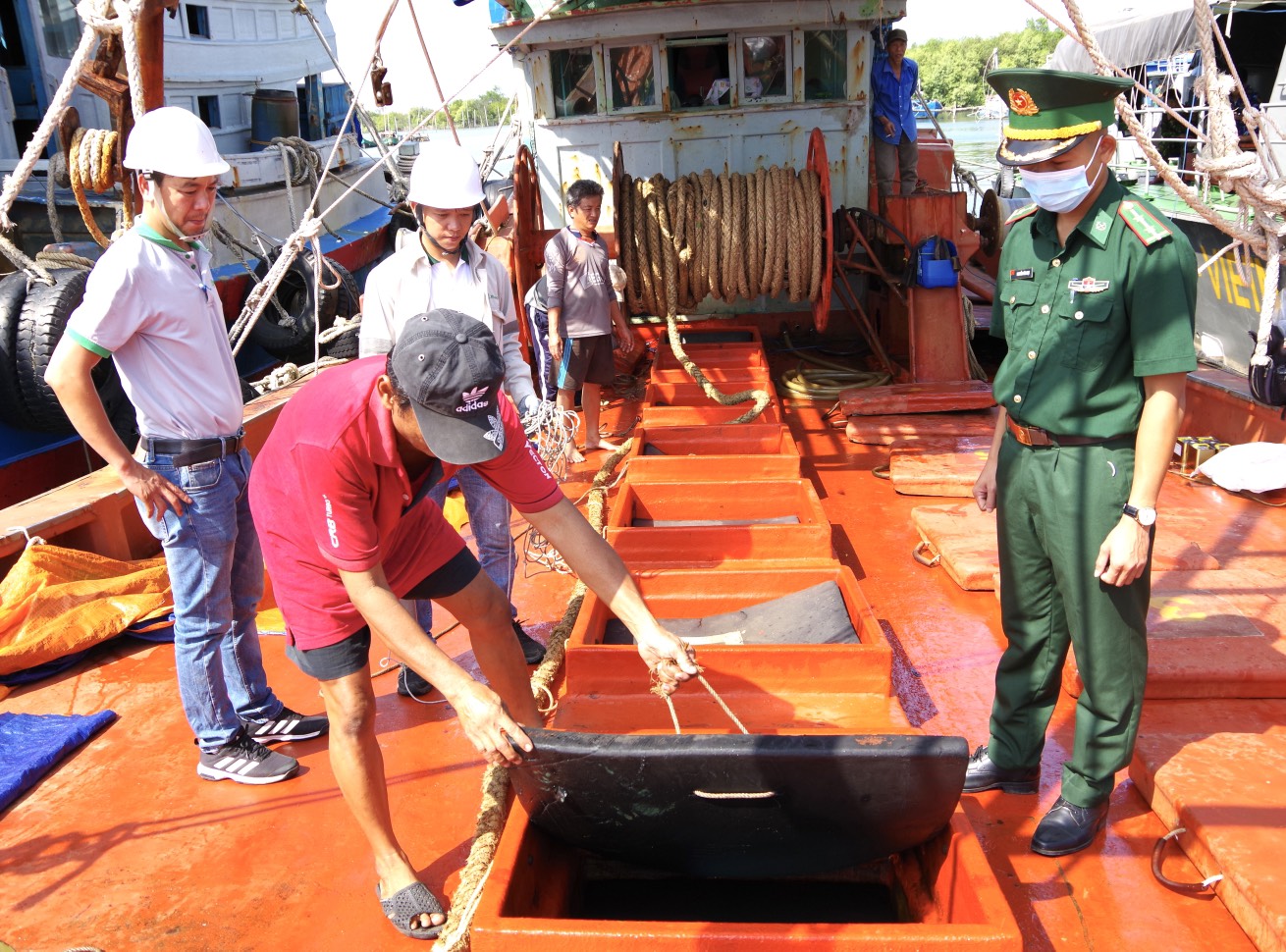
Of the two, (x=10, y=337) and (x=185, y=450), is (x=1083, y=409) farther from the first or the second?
(x=10, y=337)

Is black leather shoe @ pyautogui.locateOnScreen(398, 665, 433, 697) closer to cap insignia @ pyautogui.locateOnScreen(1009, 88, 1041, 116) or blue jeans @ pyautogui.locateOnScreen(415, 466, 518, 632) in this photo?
blue jeans @ pyautogui.locateOnScreen(415, 466, 518, 632)

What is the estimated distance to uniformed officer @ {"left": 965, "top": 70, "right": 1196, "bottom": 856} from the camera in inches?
95.0

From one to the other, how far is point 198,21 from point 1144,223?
14.9 meters

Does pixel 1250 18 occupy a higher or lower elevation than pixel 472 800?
higher

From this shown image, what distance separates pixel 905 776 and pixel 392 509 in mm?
1331

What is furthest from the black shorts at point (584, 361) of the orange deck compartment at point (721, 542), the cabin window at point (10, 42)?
the cabin window at point (10, 42)

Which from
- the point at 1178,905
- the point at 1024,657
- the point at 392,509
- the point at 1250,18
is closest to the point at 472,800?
the point at 392,509

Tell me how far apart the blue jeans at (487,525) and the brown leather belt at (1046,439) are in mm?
1806

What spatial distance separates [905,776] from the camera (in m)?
2.24

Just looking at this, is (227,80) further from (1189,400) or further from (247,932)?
(247,932)

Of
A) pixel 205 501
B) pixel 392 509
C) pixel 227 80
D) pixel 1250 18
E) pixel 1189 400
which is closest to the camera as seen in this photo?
pixel 392 509

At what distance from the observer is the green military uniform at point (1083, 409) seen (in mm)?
2424

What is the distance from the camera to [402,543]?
2646mm

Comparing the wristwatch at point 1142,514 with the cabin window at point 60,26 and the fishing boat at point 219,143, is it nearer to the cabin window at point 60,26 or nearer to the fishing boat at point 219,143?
the fishing boat at point 219,143
